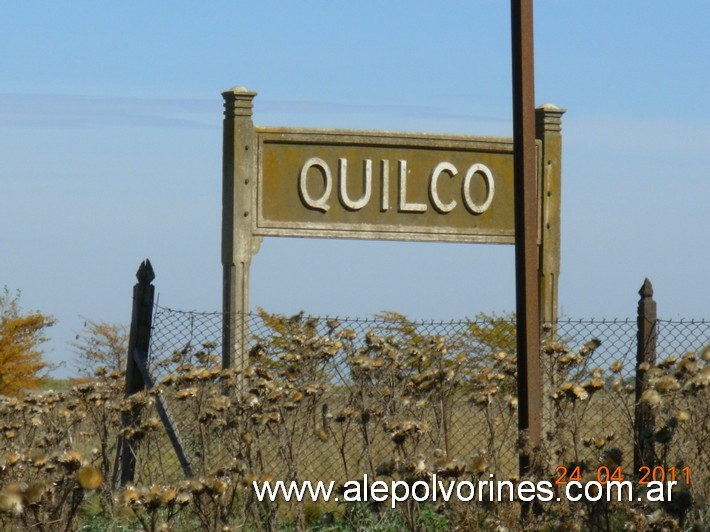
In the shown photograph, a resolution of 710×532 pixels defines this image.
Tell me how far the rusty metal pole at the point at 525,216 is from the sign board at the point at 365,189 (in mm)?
3497

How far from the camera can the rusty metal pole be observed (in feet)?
20.8

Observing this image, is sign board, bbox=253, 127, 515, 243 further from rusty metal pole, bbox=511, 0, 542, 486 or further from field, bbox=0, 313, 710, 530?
rusty metal pole, bbox=511, 0, 542, 486

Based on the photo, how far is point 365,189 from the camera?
10.2 metres

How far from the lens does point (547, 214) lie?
1083 centimetres

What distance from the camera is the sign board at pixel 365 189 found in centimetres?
981

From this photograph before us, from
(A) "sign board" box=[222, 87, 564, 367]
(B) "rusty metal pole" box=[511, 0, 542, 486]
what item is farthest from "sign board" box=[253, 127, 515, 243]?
(B) "rusty metal pole" box=[511, 0, 542, 486]

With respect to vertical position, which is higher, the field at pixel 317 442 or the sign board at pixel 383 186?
the sign board at pixel 383 186

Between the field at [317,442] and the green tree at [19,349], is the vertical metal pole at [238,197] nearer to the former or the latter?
the field at [317,442]

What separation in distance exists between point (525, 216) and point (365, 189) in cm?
390

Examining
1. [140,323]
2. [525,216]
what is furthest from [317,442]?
[525,216]

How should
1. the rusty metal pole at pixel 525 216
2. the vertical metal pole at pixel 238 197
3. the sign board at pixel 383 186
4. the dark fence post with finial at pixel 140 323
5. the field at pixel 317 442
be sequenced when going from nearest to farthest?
1. the field at pixel 317 442
2. the rusty metal pole at pixel 525 216
3. the dark fence post with finial at pixel 140 323
4. the vertical metal pole at pixel 238 197
5. the sign board at pixel 383 186

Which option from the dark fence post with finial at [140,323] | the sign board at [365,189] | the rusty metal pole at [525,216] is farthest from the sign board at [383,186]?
the rusty metal pole at [525,216]

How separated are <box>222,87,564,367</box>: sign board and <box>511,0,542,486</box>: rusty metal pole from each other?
3.50 meters

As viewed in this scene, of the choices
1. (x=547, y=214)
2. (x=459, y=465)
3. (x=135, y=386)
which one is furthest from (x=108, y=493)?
(x=547, y=214)
